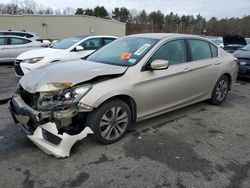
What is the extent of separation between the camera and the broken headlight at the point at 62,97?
303 centimetres

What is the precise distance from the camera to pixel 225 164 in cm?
311

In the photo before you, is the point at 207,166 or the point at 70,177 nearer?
the point at 70,177

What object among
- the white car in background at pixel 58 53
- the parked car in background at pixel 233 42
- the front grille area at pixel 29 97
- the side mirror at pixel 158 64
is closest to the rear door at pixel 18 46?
the white car in background at pixel 58 53

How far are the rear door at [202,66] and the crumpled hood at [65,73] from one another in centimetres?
163

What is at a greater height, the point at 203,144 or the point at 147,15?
the point at 147,15

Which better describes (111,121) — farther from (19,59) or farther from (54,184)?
(19,59)

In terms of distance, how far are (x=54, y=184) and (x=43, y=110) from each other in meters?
0.88

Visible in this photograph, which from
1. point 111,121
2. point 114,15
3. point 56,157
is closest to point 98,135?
point 111,121

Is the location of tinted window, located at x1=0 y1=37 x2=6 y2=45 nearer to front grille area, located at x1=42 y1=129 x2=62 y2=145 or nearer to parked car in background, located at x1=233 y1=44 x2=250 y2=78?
front grille area, located at x1=42 y1=129 x2=62 y2=145

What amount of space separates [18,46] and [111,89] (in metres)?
9.02

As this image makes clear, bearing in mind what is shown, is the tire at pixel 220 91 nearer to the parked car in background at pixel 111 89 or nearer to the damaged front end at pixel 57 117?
the parked car in background at pixel 111 89

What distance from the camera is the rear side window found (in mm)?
4688

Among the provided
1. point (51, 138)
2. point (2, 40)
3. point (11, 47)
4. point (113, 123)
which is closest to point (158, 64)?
point (113, 123)

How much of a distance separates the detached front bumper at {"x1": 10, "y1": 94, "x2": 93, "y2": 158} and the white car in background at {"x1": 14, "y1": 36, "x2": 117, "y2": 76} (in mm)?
3886
